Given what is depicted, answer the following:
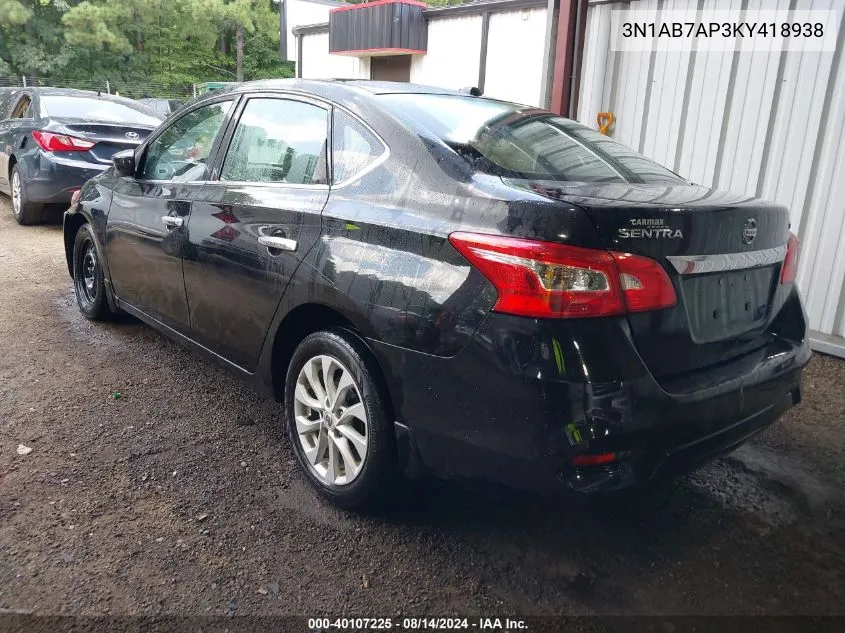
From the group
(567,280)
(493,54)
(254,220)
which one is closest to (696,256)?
(567,280)

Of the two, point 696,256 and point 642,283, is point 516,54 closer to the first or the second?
point 696,256

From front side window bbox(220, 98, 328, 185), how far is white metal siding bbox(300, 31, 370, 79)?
13625 millimetres

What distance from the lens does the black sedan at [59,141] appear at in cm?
766

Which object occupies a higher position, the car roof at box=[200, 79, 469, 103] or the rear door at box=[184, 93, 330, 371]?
the car roof at box=[200, 79, 469, 103]

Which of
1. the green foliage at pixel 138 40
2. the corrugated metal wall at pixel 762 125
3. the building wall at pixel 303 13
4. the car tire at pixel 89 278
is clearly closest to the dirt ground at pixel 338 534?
the car tire at pixel 89 278

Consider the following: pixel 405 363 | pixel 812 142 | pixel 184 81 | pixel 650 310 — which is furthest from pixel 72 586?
pixel 184 81

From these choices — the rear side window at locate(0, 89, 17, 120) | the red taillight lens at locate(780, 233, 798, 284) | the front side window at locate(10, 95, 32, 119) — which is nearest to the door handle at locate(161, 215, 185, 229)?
the red taillight lens at locate(780, 233, 798, 284)

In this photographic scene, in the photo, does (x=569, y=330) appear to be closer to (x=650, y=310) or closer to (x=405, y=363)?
(x=650, y=310)

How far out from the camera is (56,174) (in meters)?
7.66

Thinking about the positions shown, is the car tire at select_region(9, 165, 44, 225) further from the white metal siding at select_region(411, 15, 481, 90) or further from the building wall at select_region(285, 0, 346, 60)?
the building wall at select_region(285, 0, 346, 60)

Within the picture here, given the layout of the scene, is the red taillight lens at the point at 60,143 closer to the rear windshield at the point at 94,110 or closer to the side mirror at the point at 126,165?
the rear windshield at the point at 94,110

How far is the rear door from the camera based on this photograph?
9.14ft

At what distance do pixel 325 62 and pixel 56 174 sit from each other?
1074 cm

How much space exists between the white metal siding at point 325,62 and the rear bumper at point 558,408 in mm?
15120
